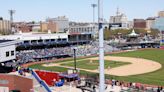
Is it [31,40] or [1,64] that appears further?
[31,40]

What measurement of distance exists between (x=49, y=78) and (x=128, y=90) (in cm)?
1197

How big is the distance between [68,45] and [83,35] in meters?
8.06

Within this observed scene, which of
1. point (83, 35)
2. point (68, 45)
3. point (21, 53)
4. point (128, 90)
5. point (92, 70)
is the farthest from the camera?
point (83, 35)

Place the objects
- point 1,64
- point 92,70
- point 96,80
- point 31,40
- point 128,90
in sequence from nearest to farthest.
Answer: point 128,90, point 96,80, point 1,64, point 92,70, point 31,40

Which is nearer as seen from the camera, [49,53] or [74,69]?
[74,69]

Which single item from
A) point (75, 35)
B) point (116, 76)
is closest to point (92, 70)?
point (116, 76)

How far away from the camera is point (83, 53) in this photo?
Result: 81250 millimetres

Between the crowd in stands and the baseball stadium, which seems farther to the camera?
the crowd in stands

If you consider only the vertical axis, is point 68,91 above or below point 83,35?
below

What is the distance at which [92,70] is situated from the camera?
175 feet

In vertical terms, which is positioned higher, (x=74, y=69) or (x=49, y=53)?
(x=49, y=53)

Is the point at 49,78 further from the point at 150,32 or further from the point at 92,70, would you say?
the point at 150,32

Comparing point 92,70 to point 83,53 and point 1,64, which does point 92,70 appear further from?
point 83,53

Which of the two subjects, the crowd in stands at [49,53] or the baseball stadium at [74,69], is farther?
Result: the crowd in stands at [49,53]
